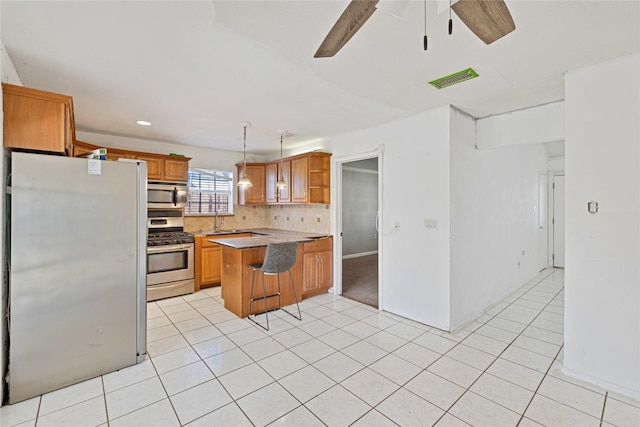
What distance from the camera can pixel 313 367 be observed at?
2451 mm

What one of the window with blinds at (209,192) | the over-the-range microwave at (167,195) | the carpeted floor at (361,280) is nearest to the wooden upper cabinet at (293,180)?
the window with blinds at (209,192)

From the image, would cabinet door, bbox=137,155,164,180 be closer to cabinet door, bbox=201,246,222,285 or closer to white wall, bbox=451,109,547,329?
cabinet door, bbox=201,246,222,285

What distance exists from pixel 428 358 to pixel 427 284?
0.92 m

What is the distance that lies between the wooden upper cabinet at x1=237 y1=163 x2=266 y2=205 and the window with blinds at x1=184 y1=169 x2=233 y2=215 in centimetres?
36

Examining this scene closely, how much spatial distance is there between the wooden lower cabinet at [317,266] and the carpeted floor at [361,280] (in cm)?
39

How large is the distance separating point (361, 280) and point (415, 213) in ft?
7.57

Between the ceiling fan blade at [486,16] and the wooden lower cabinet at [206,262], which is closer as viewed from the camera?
the ceiling fan blade at [486,16]

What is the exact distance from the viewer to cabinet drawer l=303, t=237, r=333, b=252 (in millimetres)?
4285

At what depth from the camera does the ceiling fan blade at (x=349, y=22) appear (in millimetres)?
1179

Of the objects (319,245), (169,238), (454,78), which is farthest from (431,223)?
(169,238)

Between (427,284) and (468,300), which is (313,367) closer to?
(427,284)

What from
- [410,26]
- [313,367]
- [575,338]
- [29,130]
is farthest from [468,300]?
[29,130]

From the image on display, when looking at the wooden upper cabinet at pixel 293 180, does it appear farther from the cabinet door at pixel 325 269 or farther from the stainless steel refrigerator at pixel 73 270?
the stainless steel refrigerator at pixel 73 270

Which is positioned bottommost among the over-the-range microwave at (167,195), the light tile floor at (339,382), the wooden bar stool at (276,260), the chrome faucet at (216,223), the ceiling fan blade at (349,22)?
the light tile floor at (339,382)
